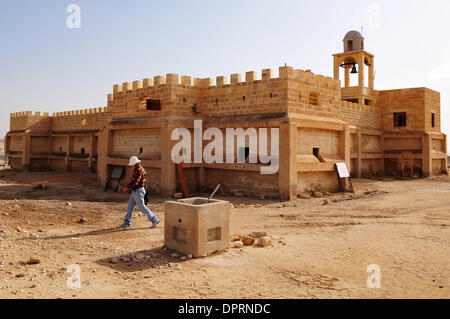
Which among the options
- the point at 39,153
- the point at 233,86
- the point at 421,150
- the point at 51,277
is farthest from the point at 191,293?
the point at 39,153

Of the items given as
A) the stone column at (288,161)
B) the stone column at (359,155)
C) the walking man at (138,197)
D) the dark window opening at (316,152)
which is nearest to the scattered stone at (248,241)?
the walking man at (138,197)

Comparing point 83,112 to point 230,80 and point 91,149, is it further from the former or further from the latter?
point 230,80

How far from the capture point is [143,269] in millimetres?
5879

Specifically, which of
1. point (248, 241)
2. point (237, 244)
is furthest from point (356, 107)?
point (237, 244)

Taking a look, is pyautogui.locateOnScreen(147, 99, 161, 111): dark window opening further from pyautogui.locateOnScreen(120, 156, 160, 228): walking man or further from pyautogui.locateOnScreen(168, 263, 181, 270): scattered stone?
pyautogui.locateOnScreen(168, 263, 181, 270): scattered stone

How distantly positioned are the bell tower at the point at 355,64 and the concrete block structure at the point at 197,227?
67.5 ft

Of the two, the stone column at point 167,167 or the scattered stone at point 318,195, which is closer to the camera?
the scattered stone at point 318,195

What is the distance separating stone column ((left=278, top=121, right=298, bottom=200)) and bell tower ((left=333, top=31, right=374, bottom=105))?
44.3 feet

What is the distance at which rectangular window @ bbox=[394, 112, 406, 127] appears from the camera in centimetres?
2438

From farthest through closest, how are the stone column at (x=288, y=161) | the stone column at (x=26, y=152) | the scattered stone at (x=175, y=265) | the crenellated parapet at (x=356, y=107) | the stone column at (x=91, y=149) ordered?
1. the stone column at (x=26, y=152)
2. the stone column at (x=91, y=149)
3. the crenellated parapet at (x=356, y=107)
4. the stone column at (x=288, y=161)
5. the scattered stone at (x=175, y=265)

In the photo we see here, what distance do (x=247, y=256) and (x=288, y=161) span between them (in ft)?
22.9

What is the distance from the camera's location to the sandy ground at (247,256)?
4.99 meters

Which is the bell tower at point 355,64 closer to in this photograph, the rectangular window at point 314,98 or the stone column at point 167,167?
the rectangular window at point 314,98

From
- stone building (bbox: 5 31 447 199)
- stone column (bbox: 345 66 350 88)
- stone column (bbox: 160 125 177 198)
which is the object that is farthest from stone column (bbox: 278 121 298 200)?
stone column (bbox: 345 66 350 88)
